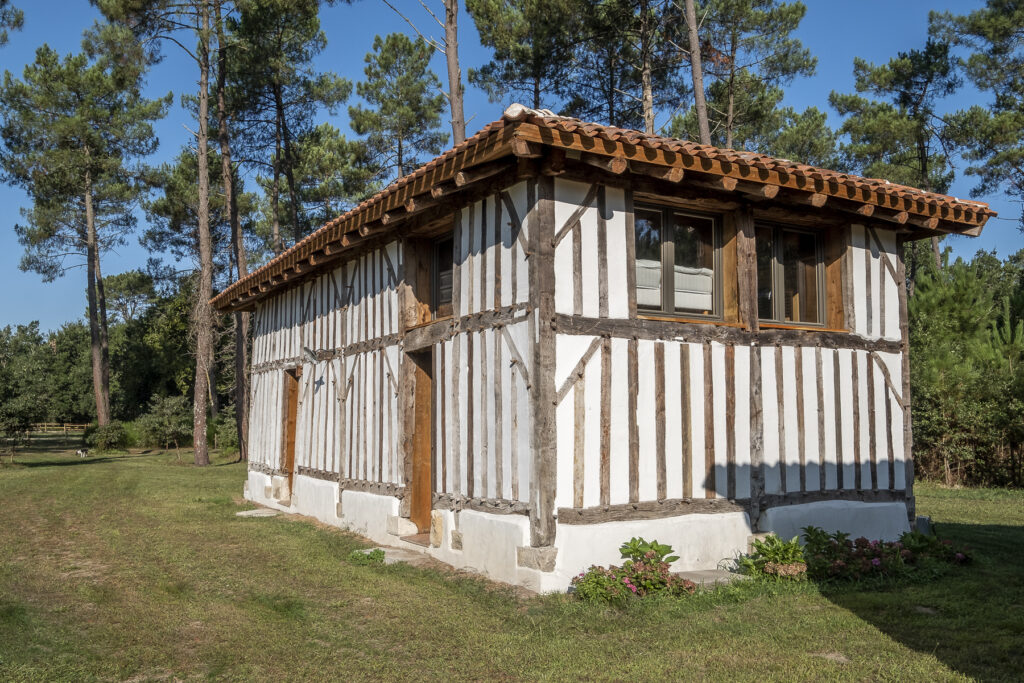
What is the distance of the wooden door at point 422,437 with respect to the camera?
369 inches

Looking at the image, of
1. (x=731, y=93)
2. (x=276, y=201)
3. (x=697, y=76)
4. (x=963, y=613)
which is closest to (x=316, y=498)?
(x=963, y=613)

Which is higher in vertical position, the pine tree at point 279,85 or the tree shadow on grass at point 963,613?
the pine tree at point 279,85

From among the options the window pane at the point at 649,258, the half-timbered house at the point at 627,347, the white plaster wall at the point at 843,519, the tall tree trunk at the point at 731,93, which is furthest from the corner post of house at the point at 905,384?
the tall tree trunk at the point at 731,93

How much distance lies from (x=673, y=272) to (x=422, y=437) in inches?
144

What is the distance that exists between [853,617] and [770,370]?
281 cm

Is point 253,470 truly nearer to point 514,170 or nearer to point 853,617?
point 514,170

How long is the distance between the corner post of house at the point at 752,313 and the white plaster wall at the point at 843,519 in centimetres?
28

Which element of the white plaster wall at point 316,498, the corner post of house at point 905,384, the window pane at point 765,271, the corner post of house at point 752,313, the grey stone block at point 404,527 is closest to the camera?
the corner post of house at point 752,313

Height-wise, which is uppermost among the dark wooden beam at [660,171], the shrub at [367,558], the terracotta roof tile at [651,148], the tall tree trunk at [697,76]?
the tall tree trunk at [697,76]

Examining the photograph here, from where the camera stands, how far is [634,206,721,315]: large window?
24.7 ft

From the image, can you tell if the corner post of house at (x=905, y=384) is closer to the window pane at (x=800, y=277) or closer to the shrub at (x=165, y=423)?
the window pane at (x=800, y=277)

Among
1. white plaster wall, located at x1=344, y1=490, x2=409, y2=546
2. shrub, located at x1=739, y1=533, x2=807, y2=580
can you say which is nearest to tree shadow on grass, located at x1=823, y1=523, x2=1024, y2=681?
shrub, located at x1=739, y1=533, x2=807, y2=580

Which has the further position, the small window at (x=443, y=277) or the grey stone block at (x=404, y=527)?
the grey stone block at (x=404, y=527)

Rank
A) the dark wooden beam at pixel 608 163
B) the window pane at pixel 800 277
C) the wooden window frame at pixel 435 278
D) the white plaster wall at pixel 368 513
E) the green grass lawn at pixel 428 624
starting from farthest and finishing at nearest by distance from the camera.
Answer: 1. the white plaster wall at pixel 368 513
2. the wooden window frame at pixel 435 278
3. the window pane at pixel 800 277
4. the dark wooden beam at pixel 608 163
5. the green grass lawn at pixel 428 624
